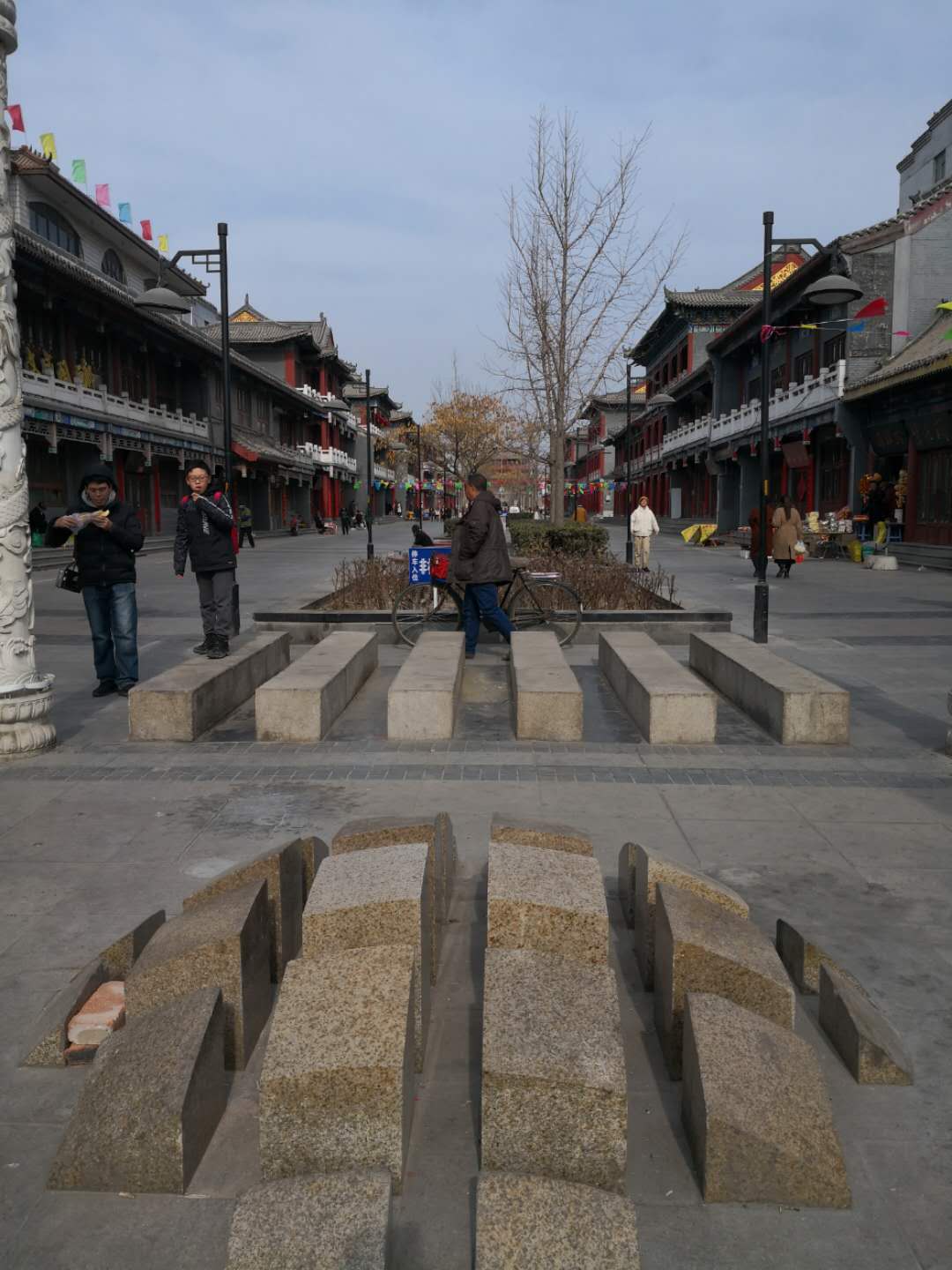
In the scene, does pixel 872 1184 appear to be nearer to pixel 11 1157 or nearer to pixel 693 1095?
pixel 693 1095

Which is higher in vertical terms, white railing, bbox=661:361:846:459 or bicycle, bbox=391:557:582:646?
white railing, bbox=661:361:846:459

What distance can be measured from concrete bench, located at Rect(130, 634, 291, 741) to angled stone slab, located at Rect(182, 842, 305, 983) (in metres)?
3.65

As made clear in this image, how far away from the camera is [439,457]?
6338cm

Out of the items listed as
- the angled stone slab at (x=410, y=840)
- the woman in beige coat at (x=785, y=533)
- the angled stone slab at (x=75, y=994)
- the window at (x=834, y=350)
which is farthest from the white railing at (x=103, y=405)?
the angled stone slab at (x=75, y=994)

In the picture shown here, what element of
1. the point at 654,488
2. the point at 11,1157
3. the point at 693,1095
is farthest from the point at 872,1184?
the point at 654,488

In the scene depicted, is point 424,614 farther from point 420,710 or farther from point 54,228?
point 54,228

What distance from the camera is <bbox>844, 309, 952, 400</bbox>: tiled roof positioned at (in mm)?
22141

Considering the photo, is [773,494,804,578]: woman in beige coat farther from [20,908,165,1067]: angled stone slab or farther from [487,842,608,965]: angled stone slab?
[20,908,165,1067]: angled stone slab

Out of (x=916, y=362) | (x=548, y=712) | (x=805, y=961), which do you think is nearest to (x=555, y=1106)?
(x=805, y=961)

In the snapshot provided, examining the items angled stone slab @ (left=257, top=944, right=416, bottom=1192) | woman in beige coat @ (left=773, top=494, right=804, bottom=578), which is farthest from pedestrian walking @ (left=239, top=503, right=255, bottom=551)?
angled stone slab @ (left=257, top=944, right=416, bottom=1192)

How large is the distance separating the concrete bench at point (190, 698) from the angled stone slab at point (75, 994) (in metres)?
3.53

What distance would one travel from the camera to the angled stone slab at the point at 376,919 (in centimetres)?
306

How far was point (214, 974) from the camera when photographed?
3.03m

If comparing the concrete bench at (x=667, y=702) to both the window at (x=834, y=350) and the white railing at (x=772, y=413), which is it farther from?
the window at (x=834, y=350)
